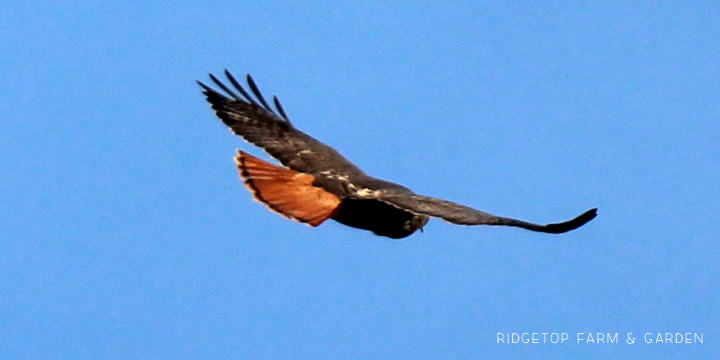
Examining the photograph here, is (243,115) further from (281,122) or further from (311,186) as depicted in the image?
(311,186)

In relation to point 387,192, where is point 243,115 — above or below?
above

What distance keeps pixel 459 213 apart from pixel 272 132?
10.7ft

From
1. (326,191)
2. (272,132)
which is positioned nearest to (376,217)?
(326,191)

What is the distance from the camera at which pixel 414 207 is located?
11.7 meters

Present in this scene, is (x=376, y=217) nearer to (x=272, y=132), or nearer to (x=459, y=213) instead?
(x=459, y=213)

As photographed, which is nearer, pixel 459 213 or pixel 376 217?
pixel 459 213

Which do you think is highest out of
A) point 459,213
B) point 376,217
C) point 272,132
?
point 272,132

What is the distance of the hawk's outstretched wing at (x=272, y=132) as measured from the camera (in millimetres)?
13367

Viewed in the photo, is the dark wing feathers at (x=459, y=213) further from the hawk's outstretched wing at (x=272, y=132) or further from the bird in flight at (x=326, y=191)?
the hawk's outstretched wing at (x=272, y=132)

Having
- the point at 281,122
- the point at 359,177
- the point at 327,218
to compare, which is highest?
the point at 281,122

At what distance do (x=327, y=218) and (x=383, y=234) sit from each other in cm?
120

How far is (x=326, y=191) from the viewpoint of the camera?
39.3 feet

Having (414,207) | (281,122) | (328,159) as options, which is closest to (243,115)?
(281,122)

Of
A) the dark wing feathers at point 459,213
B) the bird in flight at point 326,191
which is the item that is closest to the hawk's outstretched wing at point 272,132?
the bird in flight at point 326,191
